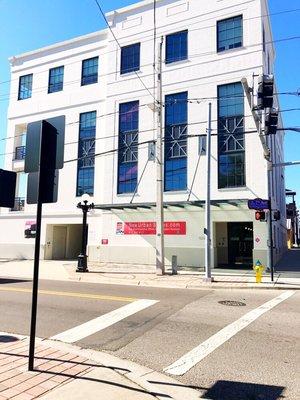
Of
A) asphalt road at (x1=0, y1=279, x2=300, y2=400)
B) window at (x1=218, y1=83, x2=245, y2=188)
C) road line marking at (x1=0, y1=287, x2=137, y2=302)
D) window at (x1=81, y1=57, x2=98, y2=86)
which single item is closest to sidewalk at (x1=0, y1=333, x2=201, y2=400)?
asphalt road at (x1=0, y1=279, x2=300, y2=400)

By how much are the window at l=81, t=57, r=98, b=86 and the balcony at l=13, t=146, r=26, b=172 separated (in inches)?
Answer: 277

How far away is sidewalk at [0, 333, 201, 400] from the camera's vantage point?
4.64 m

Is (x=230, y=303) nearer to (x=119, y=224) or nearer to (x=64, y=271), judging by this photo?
(x=64, y=271)

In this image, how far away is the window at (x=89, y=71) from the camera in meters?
28.7

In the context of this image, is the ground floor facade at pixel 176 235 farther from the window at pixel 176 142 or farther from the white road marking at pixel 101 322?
the white road marking at pixel 101 322

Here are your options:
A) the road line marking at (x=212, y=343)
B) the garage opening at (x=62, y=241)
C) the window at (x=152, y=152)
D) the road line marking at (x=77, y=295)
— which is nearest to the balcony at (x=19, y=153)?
the garage opening at (x=62, y=241)

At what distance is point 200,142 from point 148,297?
1295 cm

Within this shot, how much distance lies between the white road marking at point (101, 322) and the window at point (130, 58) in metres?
19.2

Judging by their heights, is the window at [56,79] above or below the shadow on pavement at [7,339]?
above

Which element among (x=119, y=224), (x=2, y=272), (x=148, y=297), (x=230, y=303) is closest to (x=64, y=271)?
(x=2, y=272)

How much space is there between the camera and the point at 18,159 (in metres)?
30.8

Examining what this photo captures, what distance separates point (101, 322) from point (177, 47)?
817 inches

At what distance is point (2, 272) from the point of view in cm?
2103

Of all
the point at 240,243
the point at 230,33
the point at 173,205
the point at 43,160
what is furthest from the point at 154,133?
the point at 43,160
